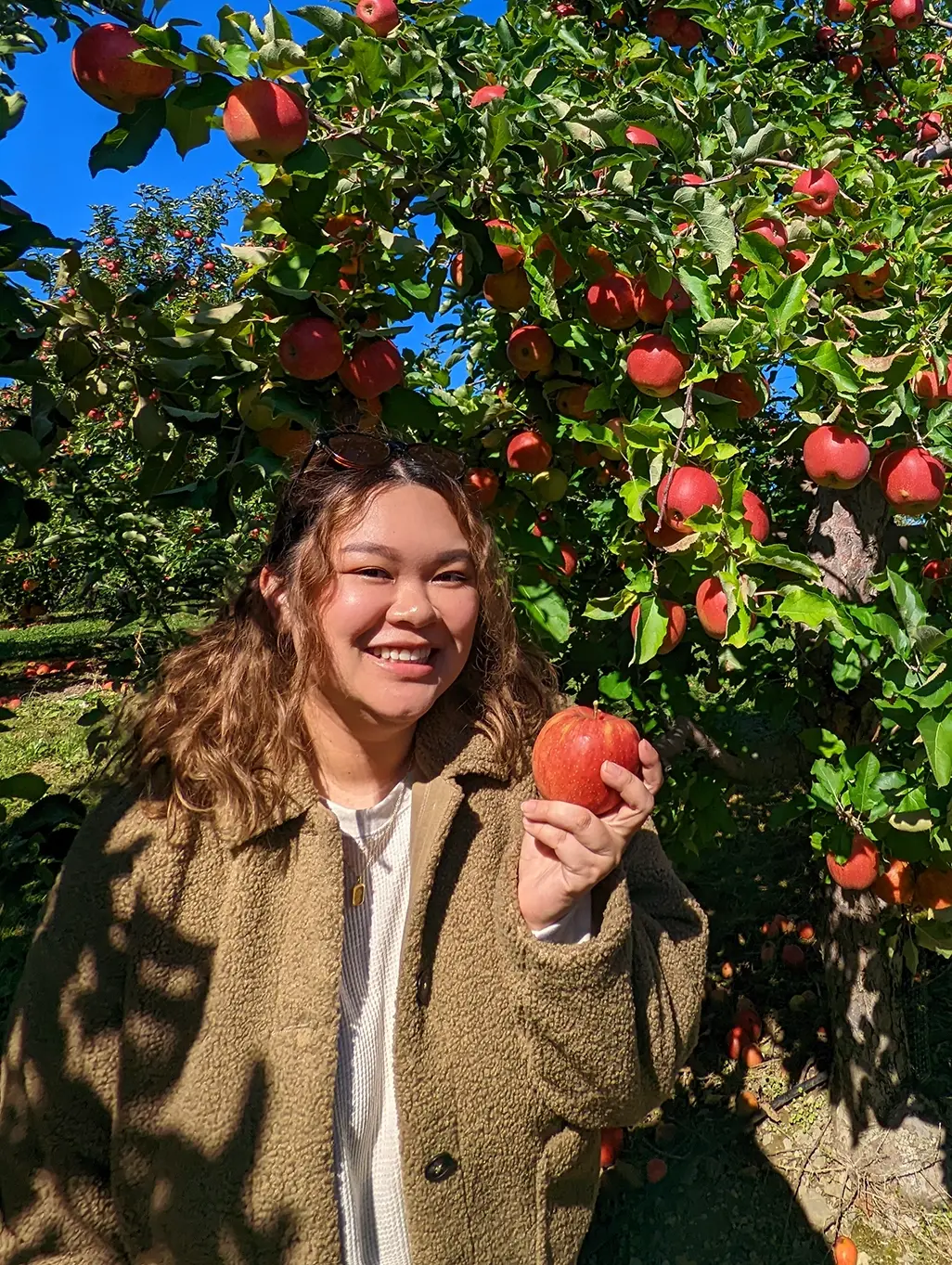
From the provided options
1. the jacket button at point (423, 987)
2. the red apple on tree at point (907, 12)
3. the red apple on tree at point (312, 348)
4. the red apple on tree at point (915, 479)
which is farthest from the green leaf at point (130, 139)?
the red apple on tree at point (907, 12)

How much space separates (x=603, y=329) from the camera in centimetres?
189

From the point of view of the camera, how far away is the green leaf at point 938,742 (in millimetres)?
1376

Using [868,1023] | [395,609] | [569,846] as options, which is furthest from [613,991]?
[868,1023]

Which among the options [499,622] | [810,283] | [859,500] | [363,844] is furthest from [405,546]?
[859,500]

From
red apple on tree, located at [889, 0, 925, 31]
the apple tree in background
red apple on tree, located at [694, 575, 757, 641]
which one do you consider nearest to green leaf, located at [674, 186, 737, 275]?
the apple tree in background

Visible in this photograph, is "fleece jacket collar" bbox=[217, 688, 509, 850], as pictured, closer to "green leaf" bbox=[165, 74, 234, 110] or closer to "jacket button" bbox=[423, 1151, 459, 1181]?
"jacket button" bbox=[423, 1151, 459, 1181]

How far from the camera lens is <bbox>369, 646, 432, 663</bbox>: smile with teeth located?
1307 millimetres

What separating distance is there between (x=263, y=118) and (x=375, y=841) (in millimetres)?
1046

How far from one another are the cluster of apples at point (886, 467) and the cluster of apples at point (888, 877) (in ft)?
2.68

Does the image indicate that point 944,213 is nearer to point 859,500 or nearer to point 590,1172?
point 859,500

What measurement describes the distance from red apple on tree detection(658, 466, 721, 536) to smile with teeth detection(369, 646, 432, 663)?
50 cm

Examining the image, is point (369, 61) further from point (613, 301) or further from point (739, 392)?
point (739, 392)

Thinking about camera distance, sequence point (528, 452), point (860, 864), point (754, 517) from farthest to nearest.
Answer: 1. point (860, 864)
2. point (528, 452)
3. point (754, 517)

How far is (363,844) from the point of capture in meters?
1.42
